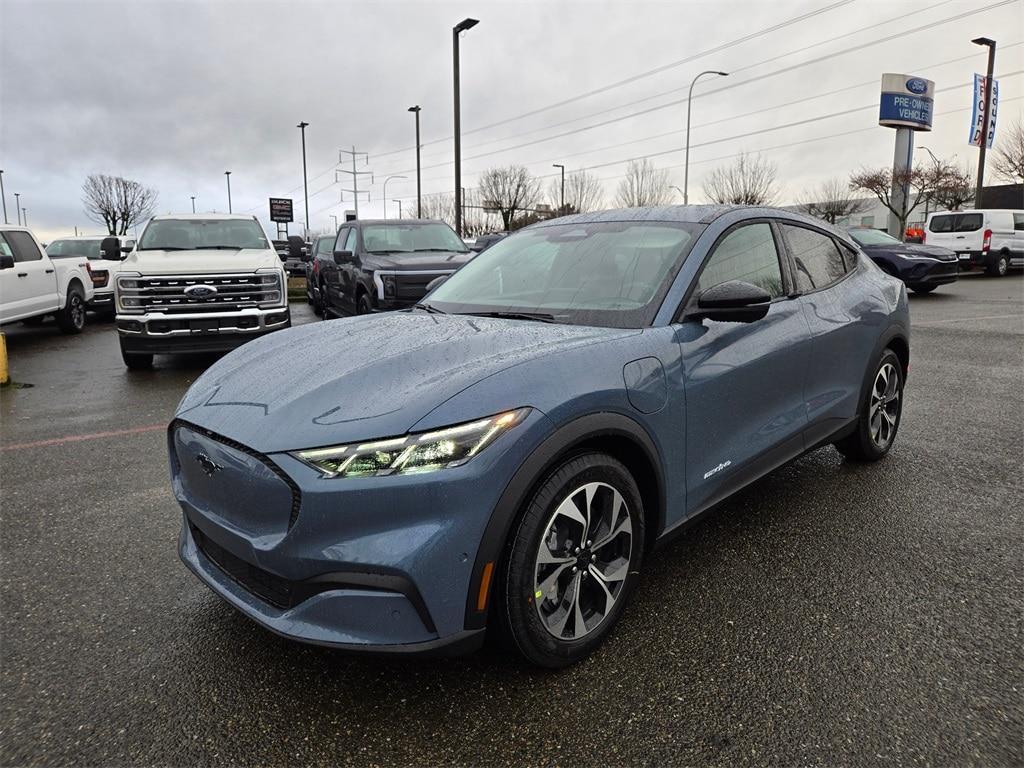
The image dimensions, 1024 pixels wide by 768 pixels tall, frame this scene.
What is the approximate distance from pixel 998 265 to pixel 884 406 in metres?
21.2

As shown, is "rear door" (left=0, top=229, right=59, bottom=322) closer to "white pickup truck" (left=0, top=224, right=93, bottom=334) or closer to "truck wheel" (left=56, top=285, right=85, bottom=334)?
"white pickup truck" (left=0, top=224, right=93, bottom=334)

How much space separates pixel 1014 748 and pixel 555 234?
9.22ft

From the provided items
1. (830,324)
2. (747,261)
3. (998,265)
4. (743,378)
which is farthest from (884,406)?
(998,265)

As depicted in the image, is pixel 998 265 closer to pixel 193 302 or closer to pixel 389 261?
pixel 389 261

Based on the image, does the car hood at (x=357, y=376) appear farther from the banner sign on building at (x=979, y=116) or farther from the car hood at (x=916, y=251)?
the banner sign on building at (x=979, y=116)

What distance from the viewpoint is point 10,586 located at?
305 cm

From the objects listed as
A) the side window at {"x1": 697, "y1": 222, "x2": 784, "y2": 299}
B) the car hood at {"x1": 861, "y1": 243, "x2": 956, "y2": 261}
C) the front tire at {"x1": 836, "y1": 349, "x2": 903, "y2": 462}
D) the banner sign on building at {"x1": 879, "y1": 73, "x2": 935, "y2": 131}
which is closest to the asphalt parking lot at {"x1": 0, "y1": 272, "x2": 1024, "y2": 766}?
the front tire at {"x1": 836, "y1": 349, "x2": 903, "y2": 462}

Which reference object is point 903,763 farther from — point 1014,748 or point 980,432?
point 980,432

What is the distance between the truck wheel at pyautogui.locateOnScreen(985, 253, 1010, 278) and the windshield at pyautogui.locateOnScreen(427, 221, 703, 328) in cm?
2260

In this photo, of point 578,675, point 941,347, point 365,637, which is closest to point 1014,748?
point 578,675

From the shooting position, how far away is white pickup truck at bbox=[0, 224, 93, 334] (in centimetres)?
1035

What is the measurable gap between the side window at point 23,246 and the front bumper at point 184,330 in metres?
4.33

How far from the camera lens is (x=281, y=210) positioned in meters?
44.2

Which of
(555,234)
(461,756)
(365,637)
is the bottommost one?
(461,756)
